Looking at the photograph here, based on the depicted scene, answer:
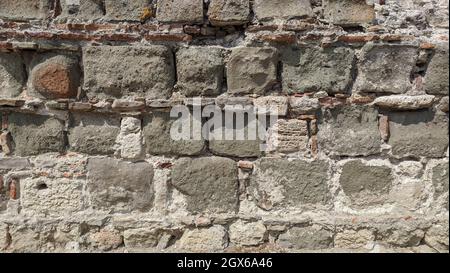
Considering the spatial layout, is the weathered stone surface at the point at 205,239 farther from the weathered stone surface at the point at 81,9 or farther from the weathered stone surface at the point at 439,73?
the weathered stone surface at the point at 439,73

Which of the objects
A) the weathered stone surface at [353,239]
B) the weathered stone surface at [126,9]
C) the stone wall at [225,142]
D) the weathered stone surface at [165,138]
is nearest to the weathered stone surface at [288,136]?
the stone wall at [225,142]

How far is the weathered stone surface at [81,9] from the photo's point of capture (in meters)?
2.04

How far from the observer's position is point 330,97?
2.07 metres

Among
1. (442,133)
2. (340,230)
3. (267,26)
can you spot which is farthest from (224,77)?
(442,133)

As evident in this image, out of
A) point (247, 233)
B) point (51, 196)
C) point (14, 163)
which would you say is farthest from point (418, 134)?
point (14, 163)

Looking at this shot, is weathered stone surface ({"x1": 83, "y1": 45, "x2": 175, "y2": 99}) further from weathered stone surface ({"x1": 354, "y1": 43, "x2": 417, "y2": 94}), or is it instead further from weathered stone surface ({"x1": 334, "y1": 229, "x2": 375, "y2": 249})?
weathered stone surface ({"x1": 334, "y1": 229, "x2": 375, "y2": 249})

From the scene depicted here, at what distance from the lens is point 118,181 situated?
211 centimetres

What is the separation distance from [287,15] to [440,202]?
1358mm

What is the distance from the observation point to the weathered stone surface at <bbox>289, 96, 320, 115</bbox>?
205 centimetres

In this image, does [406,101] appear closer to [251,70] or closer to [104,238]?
[251,70]

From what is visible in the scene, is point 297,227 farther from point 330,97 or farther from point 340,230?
point 330,97

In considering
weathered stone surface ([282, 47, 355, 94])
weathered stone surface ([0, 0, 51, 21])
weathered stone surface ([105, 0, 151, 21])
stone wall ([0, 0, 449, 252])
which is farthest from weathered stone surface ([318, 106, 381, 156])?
weathered stone surface ([0, 0, 51, 21])

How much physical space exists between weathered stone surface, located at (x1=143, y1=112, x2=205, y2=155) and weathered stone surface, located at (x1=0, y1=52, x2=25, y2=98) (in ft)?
2.41

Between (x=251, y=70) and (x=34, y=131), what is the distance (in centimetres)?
125
